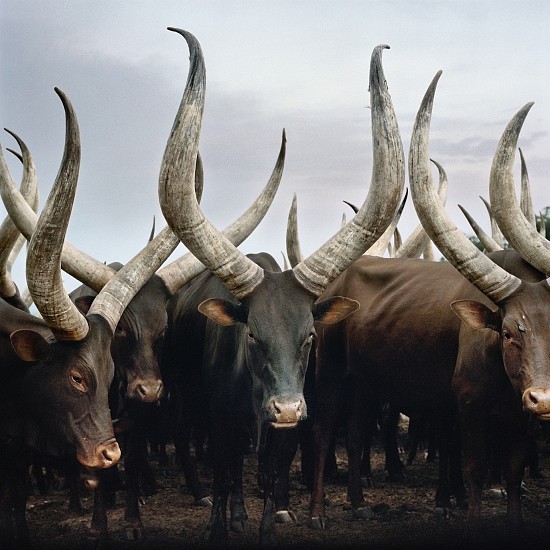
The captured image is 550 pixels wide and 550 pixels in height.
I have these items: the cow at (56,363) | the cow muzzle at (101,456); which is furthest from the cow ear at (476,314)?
the cow muzzle at (101,456)

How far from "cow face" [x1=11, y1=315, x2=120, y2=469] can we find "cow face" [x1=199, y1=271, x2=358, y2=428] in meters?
0.86

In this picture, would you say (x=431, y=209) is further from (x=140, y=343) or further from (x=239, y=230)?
(x=140, y=343)

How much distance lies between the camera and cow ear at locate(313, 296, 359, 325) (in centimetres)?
634

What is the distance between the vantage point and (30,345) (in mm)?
5516

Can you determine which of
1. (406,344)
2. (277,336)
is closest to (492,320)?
(406,344)

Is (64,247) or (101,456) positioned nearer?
(101,456)

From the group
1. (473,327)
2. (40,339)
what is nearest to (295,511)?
(473,327)

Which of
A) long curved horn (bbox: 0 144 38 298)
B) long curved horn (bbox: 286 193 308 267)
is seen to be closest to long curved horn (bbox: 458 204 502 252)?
long curved horn (bbox: 286 193 308 267)

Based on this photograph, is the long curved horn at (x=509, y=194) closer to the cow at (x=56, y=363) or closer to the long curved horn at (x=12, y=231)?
the cow at (x=56, y=363)

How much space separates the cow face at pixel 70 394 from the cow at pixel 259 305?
0.89m

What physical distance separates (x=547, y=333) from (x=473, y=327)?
1.76 ft

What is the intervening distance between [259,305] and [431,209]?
1415 millimetres

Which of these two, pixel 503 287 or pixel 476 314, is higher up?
pixel 503 287

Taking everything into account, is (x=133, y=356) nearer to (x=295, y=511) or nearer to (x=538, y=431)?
(x=295, y=511)
